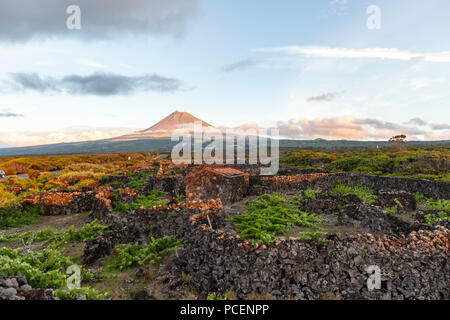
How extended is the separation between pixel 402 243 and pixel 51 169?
63.1 metres

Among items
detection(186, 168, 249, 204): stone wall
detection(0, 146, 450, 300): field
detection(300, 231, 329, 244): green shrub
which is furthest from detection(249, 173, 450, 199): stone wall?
detection(300, 231, 329, 244): green shrub

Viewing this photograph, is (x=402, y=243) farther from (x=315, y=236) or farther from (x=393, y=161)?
(x=393, y=161)

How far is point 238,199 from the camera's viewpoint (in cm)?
1694

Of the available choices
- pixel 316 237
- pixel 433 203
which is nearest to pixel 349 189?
pixel 433 203

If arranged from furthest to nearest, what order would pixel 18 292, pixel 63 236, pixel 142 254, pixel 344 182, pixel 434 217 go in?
pixel 344 182 → pixel 434 217 → pixel 63 236 → pixel 142 254 → pixel 18 292

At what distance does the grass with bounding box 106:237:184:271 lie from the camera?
8016mm

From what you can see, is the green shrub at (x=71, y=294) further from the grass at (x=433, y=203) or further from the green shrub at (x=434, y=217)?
the grass at (x=433, y=203)

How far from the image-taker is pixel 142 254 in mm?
8375

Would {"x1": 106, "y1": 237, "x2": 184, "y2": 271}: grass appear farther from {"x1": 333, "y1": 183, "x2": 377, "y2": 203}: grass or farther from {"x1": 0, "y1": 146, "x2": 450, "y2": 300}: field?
{"x1": 333, "y1": 183, "x2": 377, "y2": 203}: grass

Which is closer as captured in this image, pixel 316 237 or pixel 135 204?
pixel 316 237

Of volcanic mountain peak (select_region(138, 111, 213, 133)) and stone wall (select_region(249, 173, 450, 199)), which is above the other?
volcanic mountain peak (select_region(138, 111, 213, 133))

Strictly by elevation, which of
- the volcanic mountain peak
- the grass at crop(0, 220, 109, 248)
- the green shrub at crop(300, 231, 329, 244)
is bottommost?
the grass at crop(0, 220, 109, 248)

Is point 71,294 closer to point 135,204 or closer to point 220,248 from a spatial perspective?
point 220,248

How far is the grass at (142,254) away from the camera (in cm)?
802
